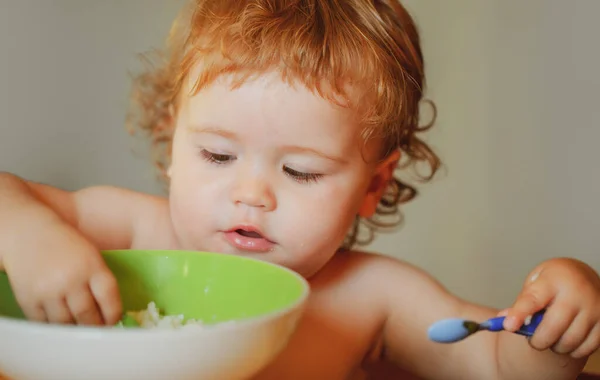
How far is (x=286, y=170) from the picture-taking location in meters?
0.69

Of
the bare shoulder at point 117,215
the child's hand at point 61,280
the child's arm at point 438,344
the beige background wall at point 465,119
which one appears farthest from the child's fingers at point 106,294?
the beige background wall at point 465,119

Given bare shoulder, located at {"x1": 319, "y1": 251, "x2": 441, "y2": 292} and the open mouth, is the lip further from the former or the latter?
bare shoulder, located at {"x1": 319, "y1": 251, "x2": 441, "y2": 292}

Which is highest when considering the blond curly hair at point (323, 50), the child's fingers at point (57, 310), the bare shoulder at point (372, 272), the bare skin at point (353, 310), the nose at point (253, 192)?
the blond curly hair at point (323, 50)

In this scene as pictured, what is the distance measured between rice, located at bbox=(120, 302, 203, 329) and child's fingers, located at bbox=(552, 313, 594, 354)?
334 mm

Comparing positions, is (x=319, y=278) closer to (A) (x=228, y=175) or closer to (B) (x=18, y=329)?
(A) (x=228, y=175)

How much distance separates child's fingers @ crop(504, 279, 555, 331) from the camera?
1.79 ft

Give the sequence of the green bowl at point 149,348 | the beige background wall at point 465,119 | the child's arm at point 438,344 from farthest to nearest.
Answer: the beige background wall at point 465,119 < the child's arm at point 438,344 < the green bowl at point 149,348

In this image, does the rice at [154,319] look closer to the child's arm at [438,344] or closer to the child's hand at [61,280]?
the child's hand at [61,280]

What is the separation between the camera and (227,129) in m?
0.68

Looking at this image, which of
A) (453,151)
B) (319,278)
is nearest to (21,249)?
(319,278)

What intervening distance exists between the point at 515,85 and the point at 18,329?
43.2 inches

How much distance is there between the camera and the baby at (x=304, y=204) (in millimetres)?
597

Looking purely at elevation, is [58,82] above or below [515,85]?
below

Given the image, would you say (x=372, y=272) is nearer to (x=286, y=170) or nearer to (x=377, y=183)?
(x=377, y=183)
